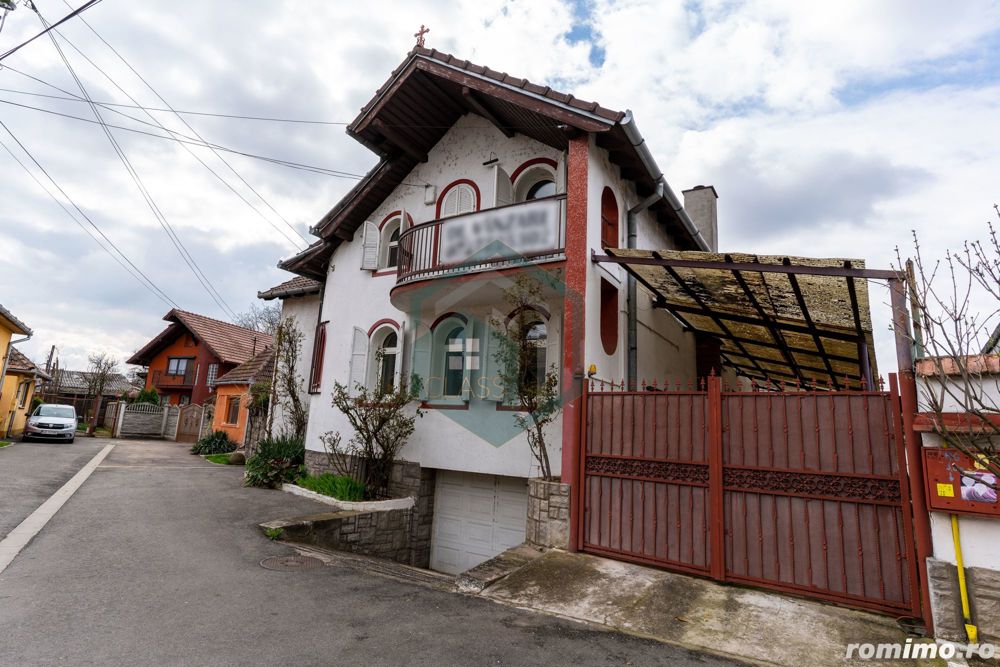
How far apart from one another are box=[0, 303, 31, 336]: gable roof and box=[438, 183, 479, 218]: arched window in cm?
1720

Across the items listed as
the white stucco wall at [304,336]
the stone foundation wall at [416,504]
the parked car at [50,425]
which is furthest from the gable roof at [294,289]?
the parked car at [50,425]

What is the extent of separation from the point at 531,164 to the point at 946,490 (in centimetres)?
754

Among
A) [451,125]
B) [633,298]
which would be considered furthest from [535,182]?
[633,298]

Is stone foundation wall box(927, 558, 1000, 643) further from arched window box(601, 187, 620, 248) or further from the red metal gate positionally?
arched window box(601, 187, 620, 248)

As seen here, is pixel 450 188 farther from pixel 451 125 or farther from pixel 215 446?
pixel 215 446

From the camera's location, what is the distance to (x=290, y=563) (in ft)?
20.5

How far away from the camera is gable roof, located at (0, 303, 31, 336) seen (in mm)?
18047

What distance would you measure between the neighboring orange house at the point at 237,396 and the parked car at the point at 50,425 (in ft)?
17.0

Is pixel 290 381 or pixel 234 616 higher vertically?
pixel 290 381

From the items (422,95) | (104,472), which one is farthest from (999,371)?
(104,472)

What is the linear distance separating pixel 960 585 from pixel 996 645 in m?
0.43

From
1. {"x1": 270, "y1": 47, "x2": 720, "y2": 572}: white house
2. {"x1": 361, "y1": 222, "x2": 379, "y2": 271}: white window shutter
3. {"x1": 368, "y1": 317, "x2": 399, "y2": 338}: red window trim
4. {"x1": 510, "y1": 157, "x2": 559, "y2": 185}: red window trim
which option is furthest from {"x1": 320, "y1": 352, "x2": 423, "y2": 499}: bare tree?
{"x1": 510, "y1": 157, "x2": 559, "y2": 185}: red window trim

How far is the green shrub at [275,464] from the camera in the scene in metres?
11.4

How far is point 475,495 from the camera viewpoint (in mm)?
9508
